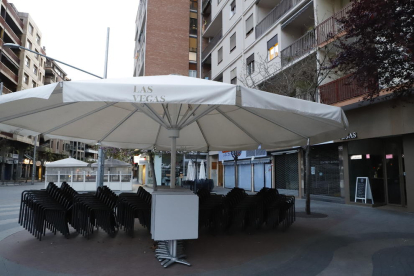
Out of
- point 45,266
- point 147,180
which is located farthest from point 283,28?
point 147,180

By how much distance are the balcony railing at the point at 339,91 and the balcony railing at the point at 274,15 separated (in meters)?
5.84

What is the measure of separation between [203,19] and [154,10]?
6.86m

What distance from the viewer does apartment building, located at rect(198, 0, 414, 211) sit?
1159 cm

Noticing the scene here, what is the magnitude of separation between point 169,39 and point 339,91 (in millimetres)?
27283

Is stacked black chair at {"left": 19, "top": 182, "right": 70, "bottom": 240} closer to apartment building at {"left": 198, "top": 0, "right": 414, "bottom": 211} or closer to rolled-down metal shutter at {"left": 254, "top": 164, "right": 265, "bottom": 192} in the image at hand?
apartment building at {"left": 198, "top": 0, "right": 414, "bottom": 211}

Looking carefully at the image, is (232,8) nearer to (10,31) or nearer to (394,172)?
(394,172)

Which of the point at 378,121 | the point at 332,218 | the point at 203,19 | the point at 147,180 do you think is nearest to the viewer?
the point at 332,218

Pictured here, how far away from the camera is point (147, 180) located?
31.1 m

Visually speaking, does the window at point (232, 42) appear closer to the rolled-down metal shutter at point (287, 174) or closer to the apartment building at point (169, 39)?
the rolled-down metal shutter at point (287, 174)

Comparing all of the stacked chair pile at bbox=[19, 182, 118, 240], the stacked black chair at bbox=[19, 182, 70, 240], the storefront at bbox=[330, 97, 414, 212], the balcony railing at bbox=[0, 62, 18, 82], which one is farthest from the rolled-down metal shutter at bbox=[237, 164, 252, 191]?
the balcony railing at bbox=[0, 62, 18, 82]

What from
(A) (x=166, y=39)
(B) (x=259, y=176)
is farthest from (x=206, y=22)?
(B) (x=259, y=176)

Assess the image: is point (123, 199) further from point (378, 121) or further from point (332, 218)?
point (378, 121)

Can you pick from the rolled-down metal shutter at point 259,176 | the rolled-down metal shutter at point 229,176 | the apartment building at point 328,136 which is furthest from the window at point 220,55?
the rolled-down metal shutter at point 259,176

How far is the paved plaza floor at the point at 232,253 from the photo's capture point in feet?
14.5
